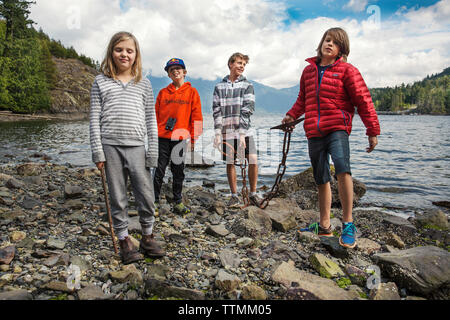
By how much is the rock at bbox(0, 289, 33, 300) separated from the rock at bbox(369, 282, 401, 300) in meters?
3.09

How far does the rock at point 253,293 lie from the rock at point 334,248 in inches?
55.1

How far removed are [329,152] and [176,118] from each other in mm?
2785

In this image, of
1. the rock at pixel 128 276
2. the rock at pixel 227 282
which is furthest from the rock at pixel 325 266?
the rock at pixel 128 276

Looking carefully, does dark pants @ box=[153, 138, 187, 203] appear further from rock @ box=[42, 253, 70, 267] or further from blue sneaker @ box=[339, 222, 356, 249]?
blue sneaker @ box=[339, 222, 356, 249]

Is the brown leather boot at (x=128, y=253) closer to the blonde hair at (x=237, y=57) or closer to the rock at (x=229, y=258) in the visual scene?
the rock at (x=229, y=258)

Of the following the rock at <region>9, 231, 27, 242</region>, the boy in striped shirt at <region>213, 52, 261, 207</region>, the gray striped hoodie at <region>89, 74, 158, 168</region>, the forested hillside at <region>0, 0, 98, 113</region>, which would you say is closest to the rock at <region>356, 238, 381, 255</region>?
the boy in striped shirt at <region>213, 52, 261, 207</region>

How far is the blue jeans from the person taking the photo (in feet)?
11.5

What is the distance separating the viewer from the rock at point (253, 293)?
8.29ft

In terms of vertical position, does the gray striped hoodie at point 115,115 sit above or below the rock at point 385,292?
above

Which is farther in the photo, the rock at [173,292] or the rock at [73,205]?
the rock at [73,205]

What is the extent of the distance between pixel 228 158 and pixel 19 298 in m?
3.89

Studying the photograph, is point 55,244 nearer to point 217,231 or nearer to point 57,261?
point 57,261

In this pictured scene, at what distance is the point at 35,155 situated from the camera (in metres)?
13.9

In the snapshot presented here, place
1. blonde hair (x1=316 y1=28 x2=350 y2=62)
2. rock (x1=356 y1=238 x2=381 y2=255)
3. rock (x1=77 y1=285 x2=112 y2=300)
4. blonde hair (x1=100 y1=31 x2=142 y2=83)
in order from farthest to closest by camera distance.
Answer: rock (x1=356 y1=238 x2=381 y2=255), blonde hair (x1=316 y1=28 x2=350 y2=62), blonde hair (x1=100 y1=31 x2=142 y2=83), rock (x1=77 y1=285 x2=112 y2=300)
